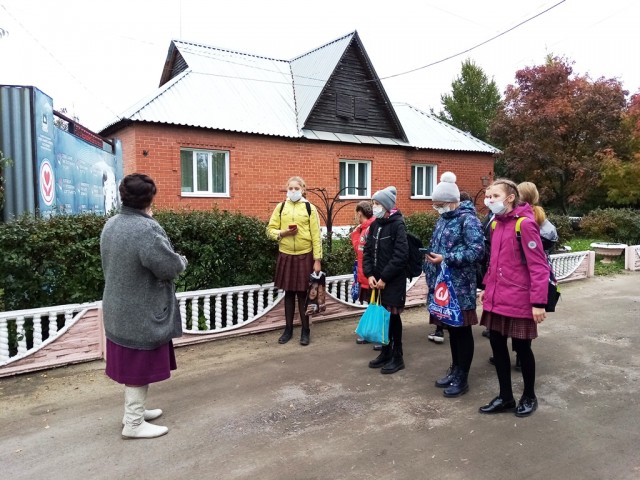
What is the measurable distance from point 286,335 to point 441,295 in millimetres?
2145

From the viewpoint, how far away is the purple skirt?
3.12m

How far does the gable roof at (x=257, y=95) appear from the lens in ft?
41.6

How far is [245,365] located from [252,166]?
941 cm

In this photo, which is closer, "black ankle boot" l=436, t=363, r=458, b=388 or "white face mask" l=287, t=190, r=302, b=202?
"black ankle boot" l=436, t=363, r=458, b=388

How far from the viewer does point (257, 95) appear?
48.1 feet

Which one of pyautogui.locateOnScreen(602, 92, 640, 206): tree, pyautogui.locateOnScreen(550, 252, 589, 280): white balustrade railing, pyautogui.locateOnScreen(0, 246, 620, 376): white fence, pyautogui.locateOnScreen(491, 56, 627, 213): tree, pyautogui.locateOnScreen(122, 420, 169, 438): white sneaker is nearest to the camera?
pyautogui.locateOnScreen(122, 420, 169, 438): white sneaker

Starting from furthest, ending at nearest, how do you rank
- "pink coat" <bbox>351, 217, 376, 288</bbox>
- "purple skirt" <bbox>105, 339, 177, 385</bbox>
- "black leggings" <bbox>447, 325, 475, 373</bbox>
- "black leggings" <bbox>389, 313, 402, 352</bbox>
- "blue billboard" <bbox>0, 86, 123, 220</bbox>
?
"blue billboard" <bbox>0, 86, 123, 220</bbox>
"pink coat" <bbox>351, 217, 376, 288</bbox>
"black leggings" <bbox>389, 313, 402, 352</bbox>
"black leggings" <bbox>447, 325, 475, 373</bbox>
"purple skirt" <bbox>105, 339, 177, 385</bbox>

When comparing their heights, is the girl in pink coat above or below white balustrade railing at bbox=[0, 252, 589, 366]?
above

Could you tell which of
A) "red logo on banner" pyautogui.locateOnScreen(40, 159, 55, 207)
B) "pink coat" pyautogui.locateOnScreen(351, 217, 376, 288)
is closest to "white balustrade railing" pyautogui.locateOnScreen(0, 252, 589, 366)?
"pink coat" pyautogui.locateOnScreen(351, 217, 376, 288)

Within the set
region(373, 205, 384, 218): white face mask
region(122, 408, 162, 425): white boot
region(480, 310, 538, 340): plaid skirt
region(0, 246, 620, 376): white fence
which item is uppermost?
region(373, 205, 384, 218): white face mask

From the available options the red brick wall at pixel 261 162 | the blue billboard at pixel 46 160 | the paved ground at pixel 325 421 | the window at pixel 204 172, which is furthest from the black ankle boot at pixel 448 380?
the window at pixel 204 172

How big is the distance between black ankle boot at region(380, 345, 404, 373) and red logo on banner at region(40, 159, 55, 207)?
488cm

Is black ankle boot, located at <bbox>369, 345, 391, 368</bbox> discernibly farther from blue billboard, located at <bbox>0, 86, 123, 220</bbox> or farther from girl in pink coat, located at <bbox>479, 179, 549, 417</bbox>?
blue billboard, located at <bbox>0, 86, 123, 220</bbox>

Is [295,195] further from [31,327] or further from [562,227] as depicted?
[562,227]
